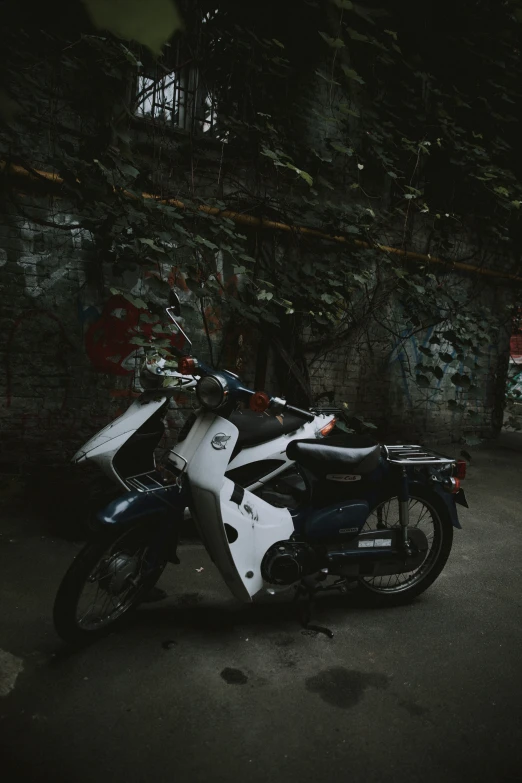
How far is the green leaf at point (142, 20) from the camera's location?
0.77 meters

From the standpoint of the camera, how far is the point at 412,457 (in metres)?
2.69

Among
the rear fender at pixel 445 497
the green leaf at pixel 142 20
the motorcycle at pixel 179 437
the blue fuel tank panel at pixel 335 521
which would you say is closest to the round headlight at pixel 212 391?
the motorcycle at pixel 179 437

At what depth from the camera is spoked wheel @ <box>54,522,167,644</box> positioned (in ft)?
6.82

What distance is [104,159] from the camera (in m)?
3.46

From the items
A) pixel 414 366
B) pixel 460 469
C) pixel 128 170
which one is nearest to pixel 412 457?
pixel 460 469

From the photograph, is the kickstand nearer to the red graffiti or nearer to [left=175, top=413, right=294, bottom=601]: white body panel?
[left=175, top=413, right=294, bottom=601]: white body panel

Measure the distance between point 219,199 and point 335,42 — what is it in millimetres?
1677

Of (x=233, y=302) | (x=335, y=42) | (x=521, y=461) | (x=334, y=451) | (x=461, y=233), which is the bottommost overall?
(x=521, y=461)

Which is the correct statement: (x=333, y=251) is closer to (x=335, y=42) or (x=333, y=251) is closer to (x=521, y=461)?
(x=335, y=42)

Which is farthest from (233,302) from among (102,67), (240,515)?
(240,515)

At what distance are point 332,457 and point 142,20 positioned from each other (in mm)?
1959

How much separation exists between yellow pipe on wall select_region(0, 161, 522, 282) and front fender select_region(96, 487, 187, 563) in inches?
89.1

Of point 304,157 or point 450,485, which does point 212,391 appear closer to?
point 450,485

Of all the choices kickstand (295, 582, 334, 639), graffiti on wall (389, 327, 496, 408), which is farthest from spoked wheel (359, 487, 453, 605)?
graffiti on wall (389, 327, 496, 408)
